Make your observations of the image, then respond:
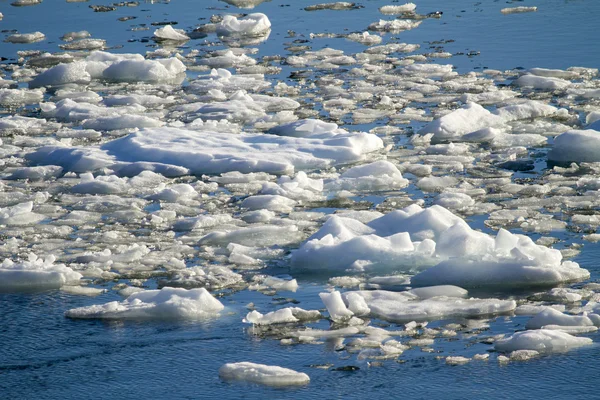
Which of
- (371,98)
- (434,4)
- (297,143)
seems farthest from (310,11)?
(297,143)

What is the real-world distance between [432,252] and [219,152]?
3078mm

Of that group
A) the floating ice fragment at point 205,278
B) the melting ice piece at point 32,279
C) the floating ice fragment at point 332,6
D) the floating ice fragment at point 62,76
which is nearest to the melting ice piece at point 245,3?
the floating ice fragment at point 332,6

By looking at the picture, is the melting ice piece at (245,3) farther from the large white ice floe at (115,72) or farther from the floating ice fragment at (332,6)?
the large white ice floe at (115,72)

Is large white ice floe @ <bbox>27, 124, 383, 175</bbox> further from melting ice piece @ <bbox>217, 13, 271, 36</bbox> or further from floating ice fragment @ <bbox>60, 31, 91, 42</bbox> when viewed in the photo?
floating ice fragment @ <bbox>60, 31, 91, 42</bbox>

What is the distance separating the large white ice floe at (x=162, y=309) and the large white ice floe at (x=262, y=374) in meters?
0.77

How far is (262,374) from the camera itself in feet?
15.0

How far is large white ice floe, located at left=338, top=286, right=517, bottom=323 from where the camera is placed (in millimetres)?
5246

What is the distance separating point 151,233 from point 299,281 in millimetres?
1400

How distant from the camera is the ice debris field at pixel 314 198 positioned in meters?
5.29

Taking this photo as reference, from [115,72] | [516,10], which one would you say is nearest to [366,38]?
[516,10]

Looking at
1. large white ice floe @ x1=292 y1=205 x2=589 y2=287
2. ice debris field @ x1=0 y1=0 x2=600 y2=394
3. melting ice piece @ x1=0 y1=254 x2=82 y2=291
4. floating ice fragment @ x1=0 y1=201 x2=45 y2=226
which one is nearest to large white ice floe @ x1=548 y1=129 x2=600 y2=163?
ice debris field @ x1=0 y1=0 x2=600 y2=394

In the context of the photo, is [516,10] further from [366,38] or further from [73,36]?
[73,36]

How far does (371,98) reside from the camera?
429 inches

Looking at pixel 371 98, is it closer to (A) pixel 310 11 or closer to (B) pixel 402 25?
(B) pixel 402 25
